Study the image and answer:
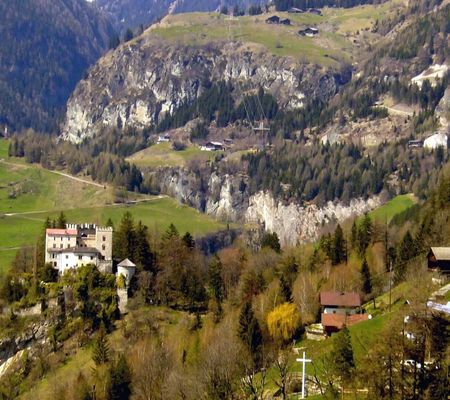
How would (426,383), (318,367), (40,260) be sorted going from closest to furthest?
(426,383), (318,367), (40,260)

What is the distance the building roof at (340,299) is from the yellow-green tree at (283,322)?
8.72 feet

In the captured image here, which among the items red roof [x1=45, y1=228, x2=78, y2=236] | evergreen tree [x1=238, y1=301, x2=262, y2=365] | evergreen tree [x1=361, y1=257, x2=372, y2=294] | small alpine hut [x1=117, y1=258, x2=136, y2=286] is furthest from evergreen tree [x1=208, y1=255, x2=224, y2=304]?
evergreen tree [x1=238, y1=301, x2=262, y2=365]

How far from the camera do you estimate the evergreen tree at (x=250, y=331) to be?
3071 inches

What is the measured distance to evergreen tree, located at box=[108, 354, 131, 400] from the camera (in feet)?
261

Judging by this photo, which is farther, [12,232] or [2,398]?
[12,232]

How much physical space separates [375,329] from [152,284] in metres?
35.0

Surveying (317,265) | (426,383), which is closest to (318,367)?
(426,383)

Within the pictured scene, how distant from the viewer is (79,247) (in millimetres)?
101562

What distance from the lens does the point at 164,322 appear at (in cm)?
9369

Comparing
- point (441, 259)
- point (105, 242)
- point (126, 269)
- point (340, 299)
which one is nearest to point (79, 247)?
point (105, 242)

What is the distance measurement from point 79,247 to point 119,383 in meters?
24.8

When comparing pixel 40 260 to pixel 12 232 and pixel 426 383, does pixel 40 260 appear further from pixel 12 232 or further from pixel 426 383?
pixel 12 232

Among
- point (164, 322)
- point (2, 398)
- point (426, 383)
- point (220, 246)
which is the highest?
point (426, 383)

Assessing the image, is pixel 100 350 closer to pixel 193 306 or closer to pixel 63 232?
pixel 193 306
